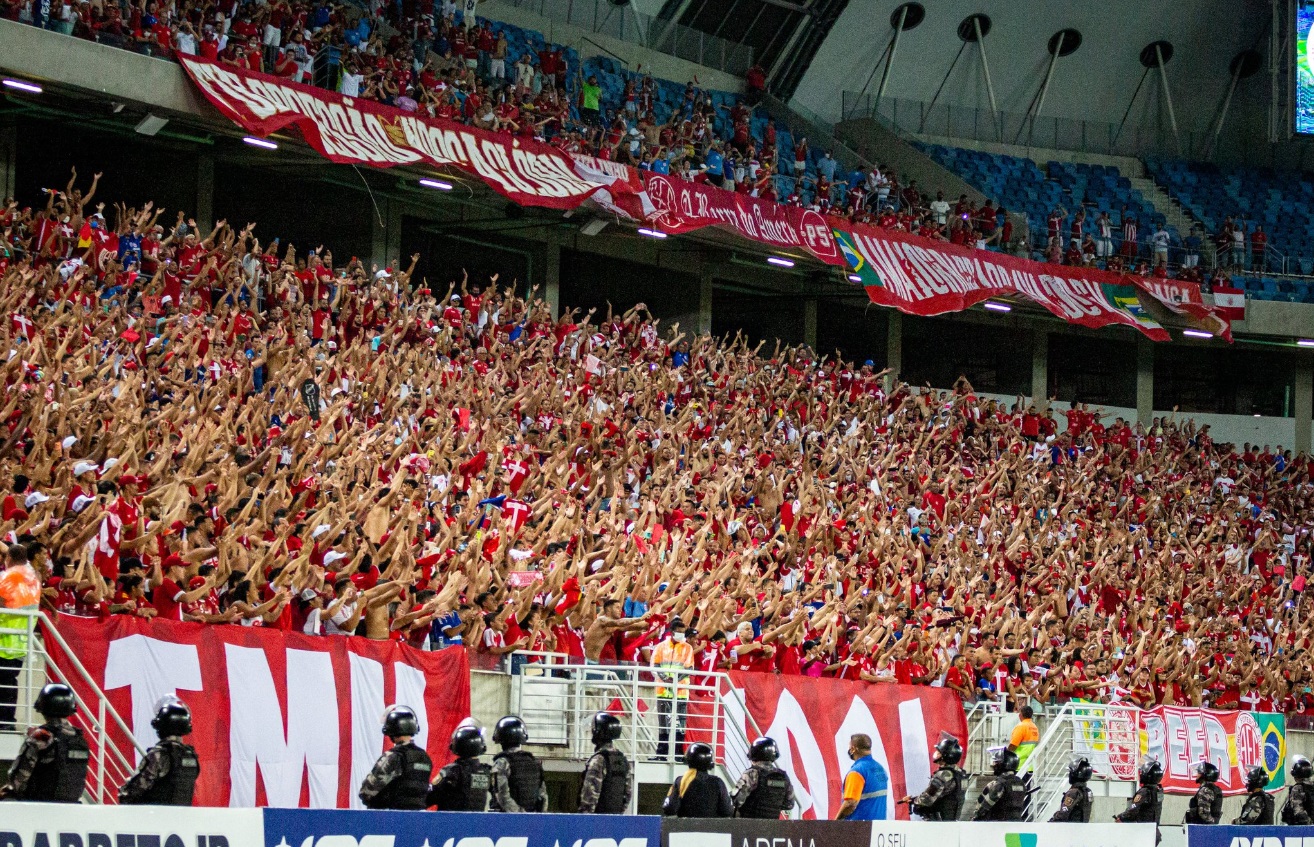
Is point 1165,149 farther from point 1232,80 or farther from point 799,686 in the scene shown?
point 799,686

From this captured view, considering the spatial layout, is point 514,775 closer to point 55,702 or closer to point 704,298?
point 55,702

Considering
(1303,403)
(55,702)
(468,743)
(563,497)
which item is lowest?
(468,743)

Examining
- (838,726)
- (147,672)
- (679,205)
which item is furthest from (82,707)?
(679,205)

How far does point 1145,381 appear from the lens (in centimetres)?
3962

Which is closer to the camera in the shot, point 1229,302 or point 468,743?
point 468,743

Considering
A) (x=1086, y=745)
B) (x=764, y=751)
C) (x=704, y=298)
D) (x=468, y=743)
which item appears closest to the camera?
(x=468, y=743)

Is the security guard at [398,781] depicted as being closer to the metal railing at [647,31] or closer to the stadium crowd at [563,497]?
the stadium crowd at [563,497]

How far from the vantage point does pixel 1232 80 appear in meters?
43.7

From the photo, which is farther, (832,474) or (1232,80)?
(1232,80)

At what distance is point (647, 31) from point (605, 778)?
28.2m

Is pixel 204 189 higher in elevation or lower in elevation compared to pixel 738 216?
lower

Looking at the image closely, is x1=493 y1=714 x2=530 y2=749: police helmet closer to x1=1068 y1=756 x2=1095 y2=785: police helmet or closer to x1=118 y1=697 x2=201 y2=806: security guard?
x1=118 y1=697 x2=201 y2=806: security guard

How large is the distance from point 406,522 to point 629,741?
279 centimetres

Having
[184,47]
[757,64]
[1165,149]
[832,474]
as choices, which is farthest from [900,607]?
[1165,149]
